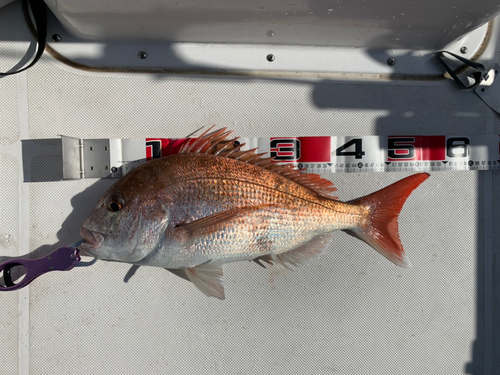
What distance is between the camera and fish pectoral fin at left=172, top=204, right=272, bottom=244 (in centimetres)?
127

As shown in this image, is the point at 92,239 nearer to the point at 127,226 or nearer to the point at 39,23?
the point at 127,226

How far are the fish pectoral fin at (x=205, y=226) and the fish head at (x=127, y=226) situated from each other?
74 millimetres

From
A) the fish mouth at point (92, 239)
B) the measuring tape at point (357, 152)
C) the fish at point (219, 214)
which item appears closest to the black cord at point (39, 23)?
the measuring tape at point (357, 152)

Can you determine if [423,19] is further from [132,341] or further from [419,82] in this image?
[132,341]

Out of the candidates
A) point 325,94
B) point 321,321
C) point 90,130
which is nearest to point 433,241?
point 321,321

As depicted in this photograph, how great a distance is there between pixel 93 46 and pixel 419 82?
71.2 inches

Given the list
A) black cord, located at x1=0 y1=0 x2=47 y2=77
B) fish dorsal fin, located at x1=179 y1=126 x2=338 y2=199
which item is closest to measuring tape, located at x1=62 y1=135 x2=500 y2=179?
fish dorsal fin, located at x1=179 y1=126 x2=338 y2=199

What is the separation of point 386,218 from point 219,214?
83 centimetres

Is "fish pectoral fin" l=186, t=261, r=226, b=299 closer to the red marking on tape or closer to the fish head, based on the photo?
the fish head

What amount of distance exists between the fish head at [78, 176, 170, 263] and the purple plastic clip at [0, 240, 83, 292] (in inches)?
5.8

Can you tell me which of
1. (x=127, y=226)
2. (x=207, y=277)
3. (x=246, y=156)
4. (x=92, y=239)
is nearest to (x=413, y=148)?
(x=246, y=156)

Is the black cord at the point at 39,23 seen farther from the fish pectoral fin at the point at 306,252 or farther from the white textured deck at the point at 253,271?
A: the fish pectoral fin at the point at 306,252

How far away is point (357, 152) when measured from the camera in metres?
1.62

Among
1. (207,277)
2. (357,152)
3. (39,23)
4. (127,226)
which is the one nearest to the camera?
(127,226)
